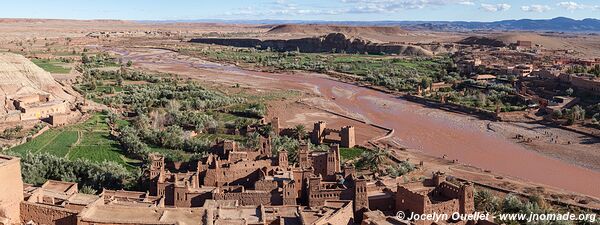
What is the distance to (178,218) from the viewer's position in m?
12.9

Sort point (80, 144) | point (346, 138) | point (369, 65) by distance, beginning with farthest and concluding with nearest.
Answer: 1. point (369, 65)
2. point (346, 138)
3. point (80, 144)

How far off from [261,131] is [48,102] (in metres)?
15.1

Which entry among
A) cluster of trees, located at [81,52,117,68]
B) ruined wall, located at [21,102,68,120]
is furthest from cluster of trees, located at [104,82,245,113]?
cluster of trees, located at [81,52,117,68]

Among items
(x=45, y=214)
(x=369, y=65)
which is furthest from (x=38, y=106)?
(x=369, y=65)

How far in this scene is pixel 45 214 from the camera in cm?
1287

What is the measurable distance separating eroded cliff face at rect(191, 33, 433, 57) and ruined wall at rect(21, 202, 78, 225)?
83834 millimetres

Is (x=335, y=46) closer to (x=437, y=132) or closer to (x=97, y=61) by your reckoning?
(x=97, y=61)

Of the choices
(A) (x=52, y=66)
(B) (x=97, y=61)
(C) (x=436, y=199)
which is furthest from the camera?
(B) (x=97, y=61)

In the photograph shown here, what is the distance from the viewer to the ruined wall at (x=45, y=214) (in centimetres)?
1271

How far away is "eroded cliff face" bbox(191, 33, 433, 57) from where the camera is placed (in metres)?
96.6

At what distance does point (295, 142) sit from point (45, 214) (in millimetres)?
17843

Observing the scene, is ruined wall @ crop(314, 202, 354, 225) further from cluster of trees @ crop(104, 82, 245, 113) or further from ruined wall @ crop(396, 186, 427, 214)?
cluster of trees @ crop(104, 82, 245, 113)

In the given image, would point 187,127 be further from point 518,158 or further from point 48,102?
point 518,158

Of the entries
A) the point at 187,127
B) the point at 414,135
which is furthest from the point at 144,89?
the point at 414,135
